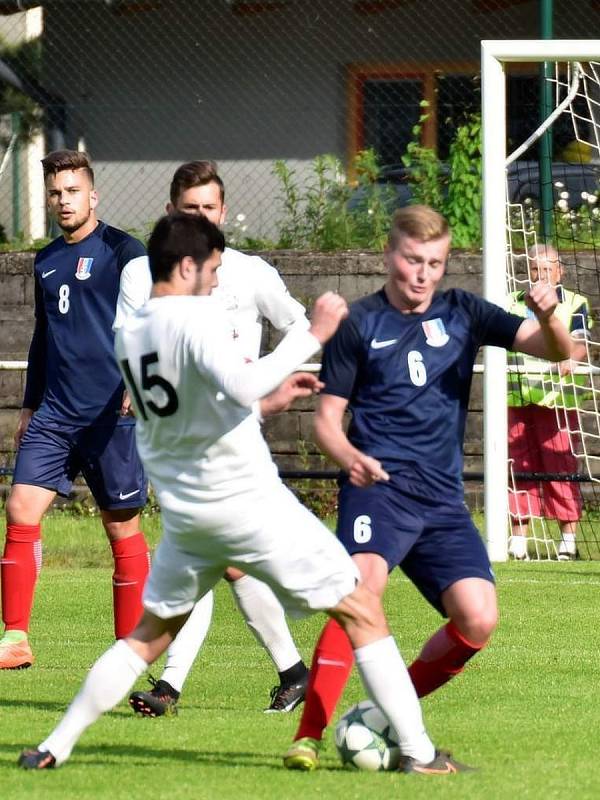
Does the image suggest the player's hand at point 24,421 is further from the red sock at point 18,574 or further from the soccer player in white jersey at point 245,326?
the soccer player in white jersey at point 245,326

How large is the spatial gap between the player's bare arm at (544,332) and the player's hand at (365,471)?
0.72 meters

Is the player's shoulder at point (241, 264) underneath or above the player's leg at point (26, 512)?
above

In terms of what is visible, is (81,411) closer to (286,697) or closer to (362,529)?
(286,697)

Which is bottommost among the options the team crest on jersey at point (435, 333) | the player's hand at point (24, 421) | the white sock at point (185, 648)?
the white sock at point (185, 648)

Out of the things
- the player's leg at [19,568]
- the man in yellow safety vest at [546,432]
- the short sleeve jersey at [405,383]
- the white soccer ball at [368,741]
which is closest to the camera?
the white soccer ball at [368,741]

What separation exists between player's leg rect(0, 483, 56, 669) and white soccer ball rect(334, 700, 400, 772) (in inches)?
99.1

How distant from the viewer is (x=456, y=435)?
17.6ft

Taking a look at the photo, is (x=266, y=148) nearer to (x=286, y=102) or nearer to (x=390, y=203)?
(x=286, y=102)

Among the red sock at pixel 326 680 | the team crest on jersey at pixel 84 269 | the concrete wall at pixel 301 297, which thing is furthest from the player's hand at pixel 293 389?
the concrete wall at pixel 301 297

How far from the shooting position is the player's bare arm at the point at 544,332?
16.9ft

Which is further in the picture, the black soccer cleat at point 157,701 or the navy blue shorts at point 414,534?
the black soccer cleat at point 157,701

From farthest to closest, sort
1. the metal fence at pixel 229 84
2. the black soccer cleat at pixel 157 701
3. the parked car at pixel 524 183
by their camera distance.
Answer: the metal fence at pixel 229 84 → the parked car at pixel 524 183 → the black soccer cleat at pixel 157 701

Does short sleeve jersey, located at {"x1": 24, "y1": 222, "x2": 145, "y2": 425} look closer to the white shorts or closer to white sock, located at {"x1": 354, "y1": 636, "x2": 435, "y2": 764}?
the white shorts

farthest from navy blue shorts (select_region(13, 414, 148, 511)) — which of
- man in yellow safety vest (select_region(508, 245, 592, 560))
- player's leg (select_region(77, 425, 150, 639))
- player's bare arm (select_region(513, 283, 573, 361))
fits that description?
man in yellow safety vest (select_region(508, 245, 592, 560))
